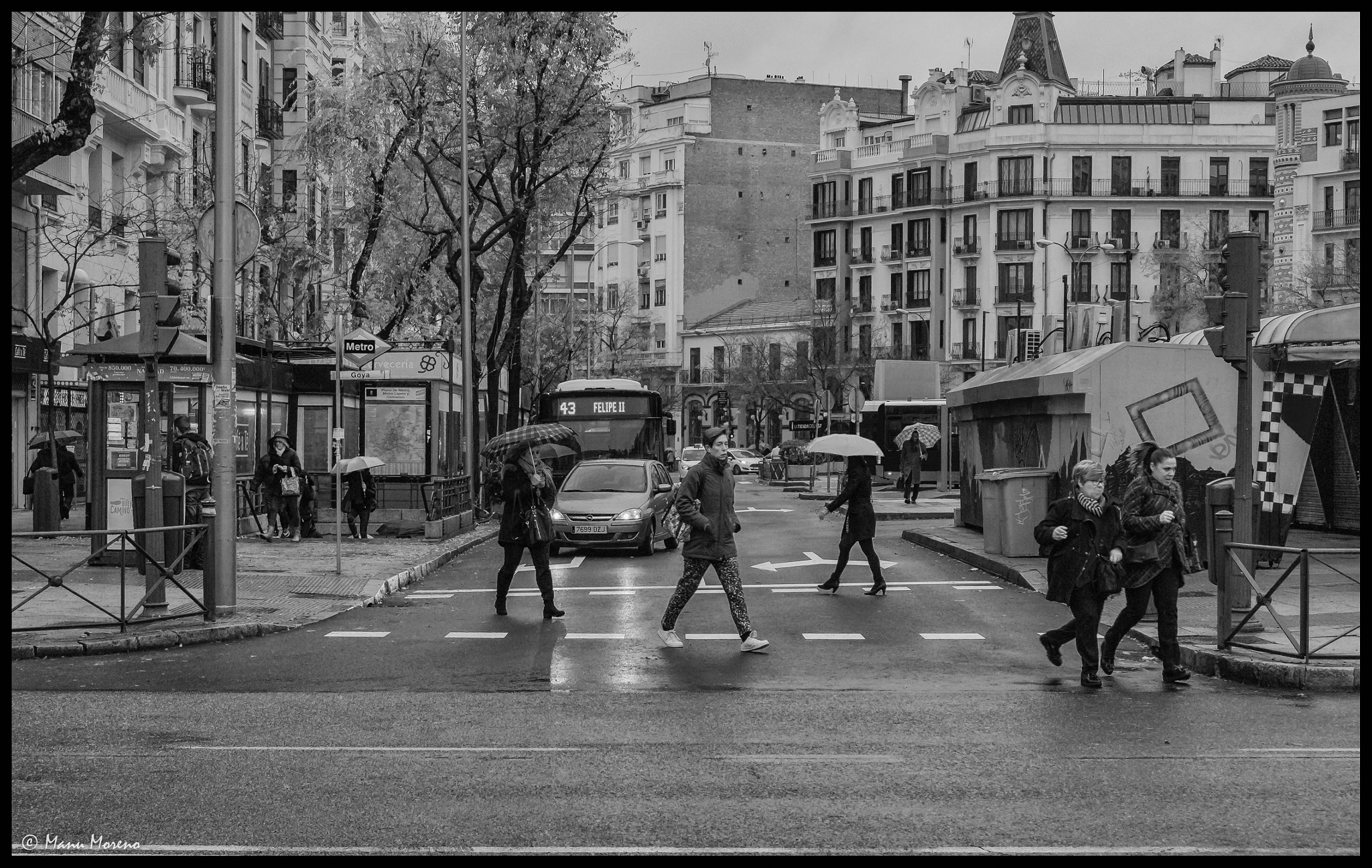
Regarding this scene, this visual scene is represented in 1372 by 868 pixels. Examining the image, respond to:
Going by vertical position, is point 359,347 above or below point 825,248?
below

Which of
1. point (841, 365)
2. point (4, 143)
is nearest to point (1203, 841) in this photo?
point (4, 143)

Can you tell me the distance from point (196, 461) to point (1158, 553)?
531 inches

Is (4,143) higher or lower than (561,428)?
higher

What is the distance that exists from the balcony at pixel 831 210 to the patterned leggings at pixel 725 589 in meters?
83.1

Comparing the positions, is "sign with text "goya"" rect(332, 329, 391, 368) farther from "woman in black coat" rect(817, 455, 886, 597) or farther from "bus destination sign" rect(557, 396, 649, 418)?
"bus destination sign" rect(557, 396, 649, 418)

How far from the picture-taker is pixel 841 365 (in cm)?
8750

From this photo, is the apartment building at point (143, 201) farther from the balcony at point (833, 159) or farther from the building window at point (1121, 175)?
the building window at point (1121, 175)

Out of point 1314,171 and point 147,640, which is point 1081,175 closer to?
point 1314,171

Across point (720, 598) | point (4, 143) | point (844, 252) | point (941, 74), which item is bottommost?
point (720, 598)

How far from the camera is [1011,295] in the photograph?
85500 millimetres

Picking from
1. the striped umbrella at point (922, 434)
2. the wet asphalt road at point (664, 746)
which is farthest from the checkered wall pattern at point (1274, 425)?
the striped umbrella at point (922, 434)

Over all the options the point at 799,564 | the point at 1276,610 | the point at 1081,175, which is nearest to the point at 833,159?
the point at 1081,175

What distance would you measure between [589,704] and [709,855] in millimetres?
3981

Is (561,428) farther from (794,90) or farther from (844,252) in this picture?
(794,90)
